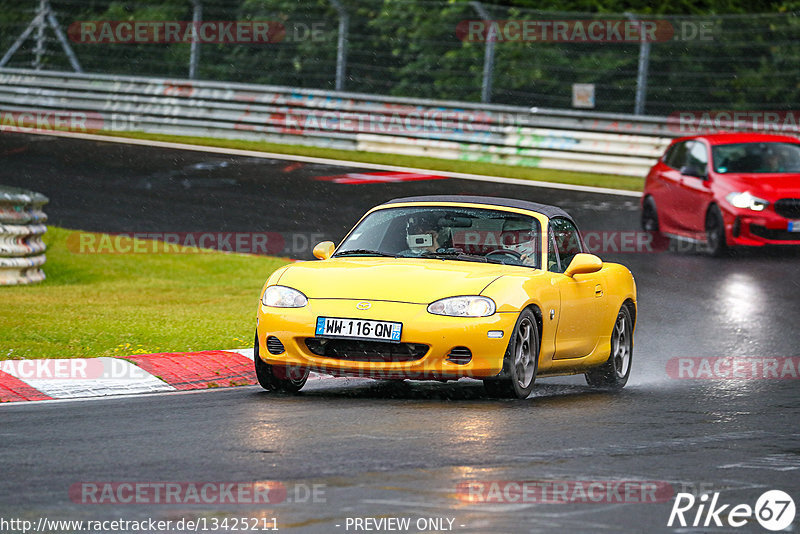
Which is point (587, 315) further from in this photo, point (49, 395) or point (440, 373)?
point (49, 395)

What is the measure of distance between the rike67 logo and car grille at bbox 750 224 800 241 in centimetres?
1143

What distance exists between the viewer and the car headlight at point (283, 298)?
30.8 ft

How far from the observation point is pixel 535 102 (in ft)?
88.7

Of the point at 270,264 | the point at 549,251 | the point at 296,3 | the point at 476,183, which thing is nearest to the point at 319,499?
the point at 549,251

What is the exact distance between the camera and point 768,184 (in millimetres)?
17812

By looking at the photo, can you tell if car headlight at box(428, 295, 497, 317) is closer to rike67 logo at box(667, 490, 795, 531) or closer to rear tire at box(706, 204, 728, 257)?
rike67 logo at box(667, 490, 795, 531)

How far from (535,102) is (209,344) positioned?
16265mm

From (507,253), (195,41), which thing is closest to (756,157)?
(507,253)

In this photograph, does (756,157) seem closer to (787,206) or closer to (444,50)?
(787,206)

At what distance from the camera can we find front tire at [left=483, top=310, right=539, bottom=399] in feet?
30.3

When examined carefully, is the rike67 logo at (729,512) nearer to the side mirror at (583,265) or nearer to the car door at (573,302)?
the car door at (573,302)

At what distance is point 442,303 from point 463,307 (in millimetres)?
130

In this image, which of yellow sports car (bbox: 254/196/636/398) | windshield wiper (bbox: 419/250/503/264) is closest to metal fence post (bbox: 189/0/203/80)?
yellow sports car (bbox: 254/196/636/398)

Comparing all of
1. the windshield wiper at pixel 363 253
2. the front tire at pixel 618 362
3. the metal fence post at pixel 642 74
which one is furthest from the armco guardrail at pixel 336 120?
the windshield wiper at pixel 363 253
